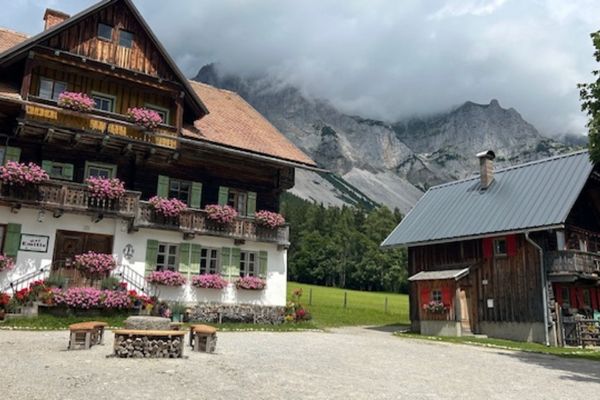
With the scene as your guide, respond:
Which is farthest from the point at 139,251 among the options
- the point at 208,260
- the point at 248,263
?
the point at 248,263

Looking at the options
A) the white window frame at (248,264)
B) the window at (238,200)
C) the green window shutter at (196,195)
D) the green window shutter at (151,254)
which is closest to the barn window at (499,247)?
the white window frame at (248,264)

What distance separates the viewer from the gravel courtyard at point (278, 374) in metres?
8.55

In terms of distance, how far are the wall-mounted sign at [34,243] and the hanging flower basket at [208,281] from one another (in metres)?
6.09

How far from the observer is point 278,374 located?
1062cm

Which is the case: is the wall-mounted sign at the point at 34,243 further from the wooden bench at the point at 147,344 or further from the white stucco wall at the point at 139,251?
the wooden bench at the point at 147,344

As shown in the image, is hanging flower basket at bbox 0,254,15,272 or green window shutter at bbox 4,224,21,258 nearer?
hanging flower basket at bbox 0,254,15,272

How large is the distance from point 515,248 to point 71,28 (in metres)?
22.2

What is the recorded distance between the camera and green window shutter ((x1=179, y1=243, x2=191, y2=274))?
76.9 feet

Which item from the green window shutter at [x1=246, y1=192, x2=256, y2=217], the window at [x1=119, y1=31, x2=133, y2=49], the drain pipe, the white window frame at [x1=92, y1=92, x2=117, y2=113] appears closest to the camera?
the white window frame at [x1=92, y1=92, x2=117, y2=113]

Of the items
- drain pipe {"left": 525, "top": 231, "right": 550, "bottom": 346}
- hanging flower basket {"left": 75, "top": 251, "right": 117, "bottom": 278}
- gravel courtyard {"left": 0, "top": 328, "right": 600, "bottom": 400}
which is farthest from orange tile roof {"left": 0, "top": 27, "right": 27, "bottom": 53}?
drain pipe {"left": 525, "top": 231, "right": 550, "bottom": 346}

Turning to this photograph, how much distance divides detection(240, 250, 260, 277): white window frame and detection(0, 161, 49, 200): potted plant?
9369 mm

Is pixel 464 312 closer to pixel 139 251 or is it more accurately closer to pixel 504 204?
pixel 504 204

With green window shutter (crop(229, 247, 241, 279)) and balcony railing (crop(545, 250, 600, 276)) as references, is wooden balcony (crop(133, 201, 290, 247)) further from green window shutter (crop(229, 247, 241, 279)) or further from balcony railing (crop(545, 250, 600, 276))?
balcony railing (crop(545, 250, 600, 276))

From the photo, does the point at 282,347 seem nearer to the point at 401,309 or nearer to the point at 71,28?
the point at 71,28
